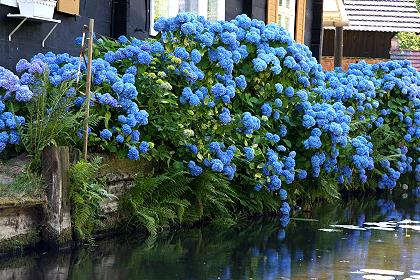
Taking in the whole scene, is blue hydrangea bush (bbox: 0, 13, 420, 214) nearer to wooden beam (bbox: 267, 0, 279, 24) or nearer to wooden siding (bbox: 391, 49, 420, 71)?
wooden beam (bbox: 267, 0, 279, 24)

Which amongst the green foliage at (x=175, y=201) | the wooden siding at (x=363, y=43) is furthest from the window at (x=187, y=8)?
the wooden siding at (x=363, y=43)

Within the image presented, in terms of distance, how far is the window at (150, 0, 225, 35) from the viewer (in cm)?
1482

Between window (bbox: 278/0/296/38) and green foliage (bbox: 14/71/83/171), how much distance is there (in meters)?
9.85

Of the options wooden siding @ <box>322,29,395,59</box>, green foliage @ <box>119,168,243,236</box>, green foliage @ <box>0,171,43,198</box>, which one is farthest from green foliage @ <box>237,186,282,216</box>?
wooden siding @ <box>322,29,395,59</box>

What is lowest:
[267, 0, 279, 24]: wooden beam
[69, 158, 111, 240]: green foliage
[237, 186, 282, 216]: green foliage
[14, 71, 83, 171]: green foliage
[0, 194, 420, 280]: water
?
[0, 194, 420, 280]: water

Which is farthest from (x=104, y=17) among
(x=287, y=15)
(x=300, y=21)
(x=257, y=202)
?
(x=300, y=21)

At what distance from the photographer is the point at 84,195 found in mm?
9930

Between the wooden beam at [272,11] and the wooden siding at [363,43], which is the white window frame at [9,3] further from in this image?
the wooden siding at [363,43]

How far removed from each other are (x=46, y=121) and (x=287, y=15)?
10707mm

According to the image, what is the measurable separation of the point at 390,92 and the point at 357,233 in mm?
5841

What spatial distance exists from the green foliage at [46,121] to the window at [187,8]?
4.63 meters

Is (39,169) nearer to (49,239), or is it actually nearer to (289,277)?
(49,239)

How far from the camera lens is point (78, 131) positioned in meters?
10.3

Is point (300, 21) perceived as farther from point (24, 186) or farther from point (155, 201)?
point (24, 186)
